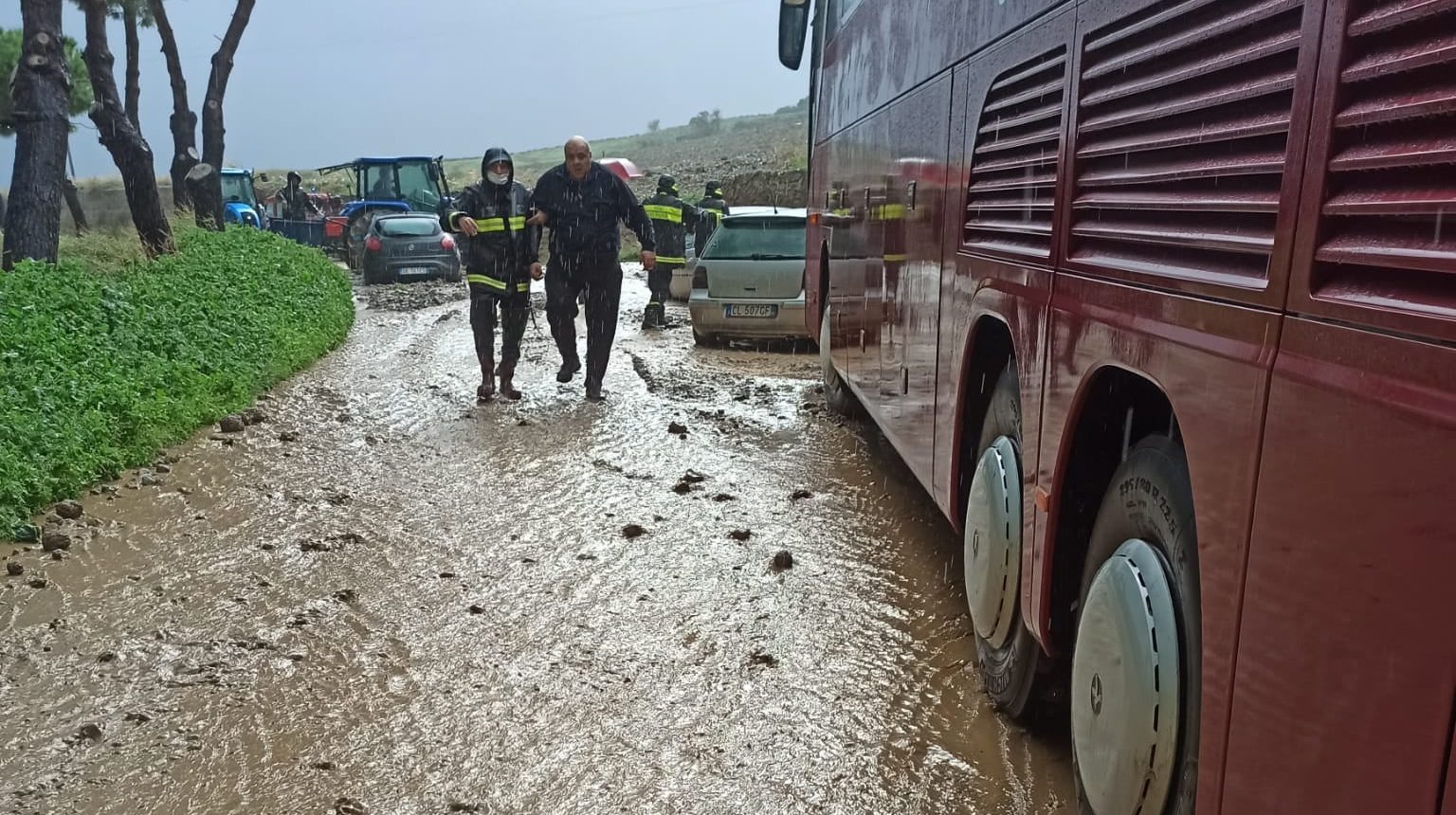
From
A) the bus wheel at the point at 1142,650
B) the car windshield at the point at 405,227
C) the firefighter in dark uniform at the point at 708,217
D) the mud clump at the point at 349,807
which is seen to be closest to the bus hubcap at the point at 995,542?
the bus wheel at the point at 1142,650

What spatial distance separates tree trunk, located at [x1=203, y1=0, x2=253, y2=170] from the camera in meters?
22.0

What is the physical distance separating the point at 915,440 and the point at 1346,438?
3.44m

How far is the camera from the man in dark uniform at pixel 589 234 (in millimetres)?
9148

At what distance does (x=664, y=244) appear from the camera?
15930 millimetres

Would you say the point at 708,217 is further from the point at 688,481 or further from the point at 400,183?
the point at 400,183

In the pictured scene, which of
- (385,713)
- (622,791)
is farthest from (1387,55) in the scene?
(385,713)

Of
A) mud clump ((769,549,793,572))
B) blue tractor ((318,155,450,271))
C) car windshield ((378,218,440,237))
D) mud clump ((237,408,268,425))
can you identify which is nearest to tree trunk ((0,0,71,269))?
mud clump ((237,408,268,425))

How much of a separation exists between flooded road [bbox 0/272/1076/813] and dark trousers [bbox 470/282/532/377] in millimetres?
1705

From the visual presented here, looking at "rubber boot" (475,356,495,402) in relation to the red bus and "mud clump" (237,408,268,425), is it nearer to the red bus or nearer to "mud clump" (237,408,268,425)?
"mud clump" (237,408,268,425)

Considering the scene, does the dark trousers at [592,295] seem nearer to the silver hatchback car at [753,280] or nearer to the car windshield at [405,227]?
the silver hatchback car at [753,280]

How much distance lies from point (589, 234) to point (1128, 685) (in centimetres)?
734

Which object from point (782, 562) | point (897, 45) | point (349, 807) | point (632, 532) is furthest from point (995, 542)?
point (897, 45)

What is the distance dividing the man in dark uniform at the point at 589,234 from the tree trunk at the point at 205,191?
1171 cm

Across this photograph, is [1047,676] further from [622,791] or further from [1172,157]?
[1172,157]
